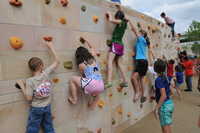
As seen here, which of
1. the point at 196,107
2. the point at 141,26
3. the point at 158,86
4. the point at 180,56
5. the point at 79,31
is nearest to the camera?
the point at 158,86

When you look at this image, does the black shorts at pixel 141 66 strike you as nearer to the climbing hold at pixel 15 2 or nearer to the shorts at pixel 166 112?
the shorts at pixel 166 112

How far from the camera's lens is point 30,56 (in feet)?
6.70

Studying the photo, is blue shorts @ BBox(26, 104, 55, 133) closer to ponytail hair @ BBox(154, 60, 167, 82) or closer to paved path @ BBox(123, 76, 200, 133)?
ponytail hair @ BBox(154, 60, 167, 82)

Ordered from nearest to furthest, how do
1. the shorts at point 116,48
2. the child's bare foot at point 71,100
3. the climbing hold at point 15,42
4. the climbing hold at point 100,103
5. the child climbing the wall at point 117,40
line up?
the climbing hold at point 15,42 → the child's bare foot at point 71,100 → the climbing hold at point 100,103 → the child climbing the wall at point 117,40 → the shorts at point 116,48

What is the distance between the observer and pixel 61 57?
7.90 ft

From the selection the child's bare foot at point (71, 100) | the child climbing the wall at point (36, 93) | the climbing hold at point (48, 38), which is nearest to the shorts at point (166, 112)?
the child's bare foot at point (71, 100)

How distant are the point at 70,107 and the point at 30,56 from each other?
113 cm

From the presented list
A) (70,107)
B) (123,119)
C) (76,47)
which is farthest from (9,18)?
(123,119)

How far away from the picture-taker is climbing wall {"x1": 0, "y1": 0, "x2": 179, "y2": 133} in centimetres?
185

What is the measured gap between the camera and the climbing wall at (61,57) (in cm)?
185

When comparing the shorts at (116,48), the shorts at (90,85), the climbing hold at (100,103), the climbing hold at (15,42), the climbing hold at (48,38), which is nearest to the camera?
the climbing hold at (15,42)

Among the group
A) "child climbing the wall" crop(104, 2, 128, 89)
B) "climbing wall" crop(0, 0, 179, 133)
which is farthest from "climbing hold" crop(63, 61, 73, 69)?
"child climbing the wall" crop(104, 2, 128, 89)

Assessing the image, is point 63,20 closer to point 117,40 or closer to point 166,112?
point 117,40

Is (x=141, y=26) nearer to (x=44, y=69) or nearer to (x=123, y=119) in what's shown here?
(x=123, y=119)
